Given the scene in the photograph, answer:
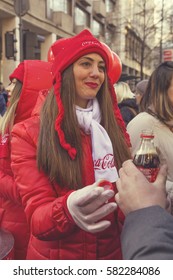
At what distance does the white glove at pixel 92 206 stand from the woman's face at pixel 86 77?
1.61 ft

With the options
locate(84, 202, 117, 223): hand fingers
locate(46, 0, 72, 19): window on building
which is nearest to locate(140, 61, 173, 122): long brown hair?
locate(84, 202, 117, 223): hand fingers

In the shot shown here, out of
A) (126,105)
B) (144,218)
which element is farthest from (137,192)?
(126,105)

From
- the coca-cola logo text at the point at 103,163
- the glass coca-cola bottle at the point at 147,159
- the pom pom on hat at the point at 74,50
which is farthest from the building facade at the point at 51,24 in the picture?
the glass coca-cola bottle at the point at 147,159

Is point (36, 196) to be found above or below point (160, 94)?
below

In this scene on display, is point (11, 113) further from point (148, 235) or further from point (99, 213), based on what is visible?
point (148, 235)

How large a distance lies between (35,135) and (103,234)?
1.37ft

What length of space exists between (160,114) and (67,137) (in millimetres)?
781

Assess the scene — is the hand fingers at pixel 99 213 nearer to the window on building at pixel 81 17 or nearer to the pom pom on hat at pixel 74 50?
the pom pom on hat at pixel 74 50

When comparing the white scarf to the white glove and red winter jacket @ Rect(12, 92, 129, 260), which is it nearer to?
red winter jacket @ Rect(12, 92, 129, 260)

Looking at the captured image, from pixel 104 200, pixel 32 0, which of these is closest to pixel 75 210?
pixel 104 200

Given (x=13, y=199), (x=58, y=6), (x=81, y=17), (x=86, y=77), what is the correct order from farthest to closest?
(x=81, y=17) < (x=58, y=6) < (x=13, y=199) < (x=86, y=77)

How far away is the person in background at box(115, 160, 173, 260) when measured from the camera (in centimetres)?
70

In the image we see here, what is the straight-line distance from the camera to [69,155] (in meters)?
1.20

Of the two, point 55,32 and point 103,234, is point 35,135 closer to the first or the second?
point 103,234
